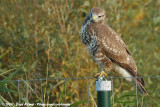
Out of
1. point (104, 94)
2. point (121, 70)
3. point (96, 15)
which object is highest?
point (96, 15)

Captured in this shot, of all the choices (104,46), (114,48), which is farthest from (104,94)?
(114,48)

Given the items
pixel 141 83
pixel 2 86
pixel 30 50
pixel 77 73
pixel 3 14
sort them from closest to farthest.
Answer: pixel 2 86
pixel 141 83
pixel 77 73
pixel 30 50
pixel 3 14

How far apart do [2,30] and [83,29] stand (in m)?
1.50

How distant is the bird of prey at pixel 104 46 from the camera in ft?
11.6

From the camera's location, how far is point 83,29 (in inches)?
143

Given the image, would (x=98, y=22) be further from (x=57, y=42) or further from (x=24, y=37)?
(x=24, y=37)

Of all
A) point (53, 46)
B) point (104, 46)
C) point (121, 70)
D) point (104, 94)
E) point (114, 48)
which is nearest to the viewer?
point (104, 94)

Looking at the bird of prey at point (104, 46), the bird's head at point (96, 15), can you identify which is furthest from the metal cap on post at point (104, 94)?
the bird's head at point (96, 15)

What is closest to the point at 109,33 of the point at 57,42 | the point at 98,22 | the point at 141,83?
the point at 98,22

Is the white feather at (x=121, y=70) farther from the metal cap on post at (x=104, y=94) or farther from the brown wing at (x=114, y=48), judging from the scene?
the metal cap on post at (x=104, y=94)

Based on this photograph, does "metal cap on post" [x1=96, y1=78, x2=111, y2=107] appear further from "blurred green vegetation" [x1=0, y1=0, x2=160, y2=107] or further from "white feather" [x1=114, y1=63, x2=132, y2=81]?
"blurred green vegetation" [x1=0, y1=0, x2=160, y2=107]

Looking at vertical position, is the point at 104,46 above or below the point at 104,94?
Answer: above

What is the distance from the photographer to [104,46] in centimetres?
354

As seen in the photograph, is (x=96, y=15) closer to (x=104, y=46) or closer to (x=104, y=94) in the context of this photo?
(x=104, y=46)
